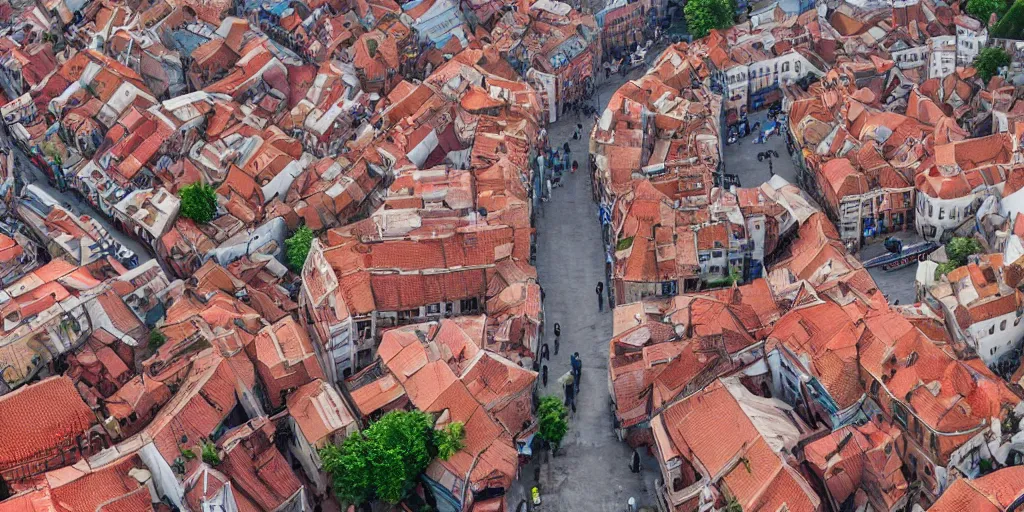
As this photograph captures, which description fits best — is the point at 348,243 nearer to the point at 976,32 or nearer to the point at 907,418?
the point at 907,418

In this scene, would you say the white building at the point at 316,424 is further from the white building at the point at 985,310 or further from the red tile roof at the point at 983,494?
the white building at the point at 985,310

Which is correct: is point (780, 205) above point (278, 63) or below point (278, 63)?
below

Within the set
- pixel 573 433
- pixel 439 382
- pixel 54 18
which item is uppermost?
pixel 54 18

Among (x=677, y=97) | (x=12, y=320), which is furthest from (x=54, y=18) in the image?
(x=677, y=97)

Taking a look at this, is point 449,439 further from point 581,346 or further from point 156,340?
point 156,340

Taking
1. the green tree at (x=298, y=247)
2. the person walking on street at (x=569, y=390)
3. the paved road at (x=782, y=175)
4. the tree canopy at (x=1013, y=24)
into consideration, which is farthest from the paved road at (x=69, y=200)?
the tree canopy at (x=1013, y=24)

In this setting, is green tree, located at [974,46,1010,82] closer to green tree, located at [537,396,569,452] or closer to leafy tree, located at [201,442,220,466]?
green tree, located at [537,396,569,452]

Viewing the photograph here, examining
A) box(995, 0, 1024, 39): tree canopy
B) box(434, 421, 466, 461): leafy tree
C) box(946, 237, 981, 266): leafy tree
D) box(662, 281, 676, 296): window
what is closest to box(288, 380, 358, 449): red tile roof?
box(434, 421, 466, 461): leafy tree
